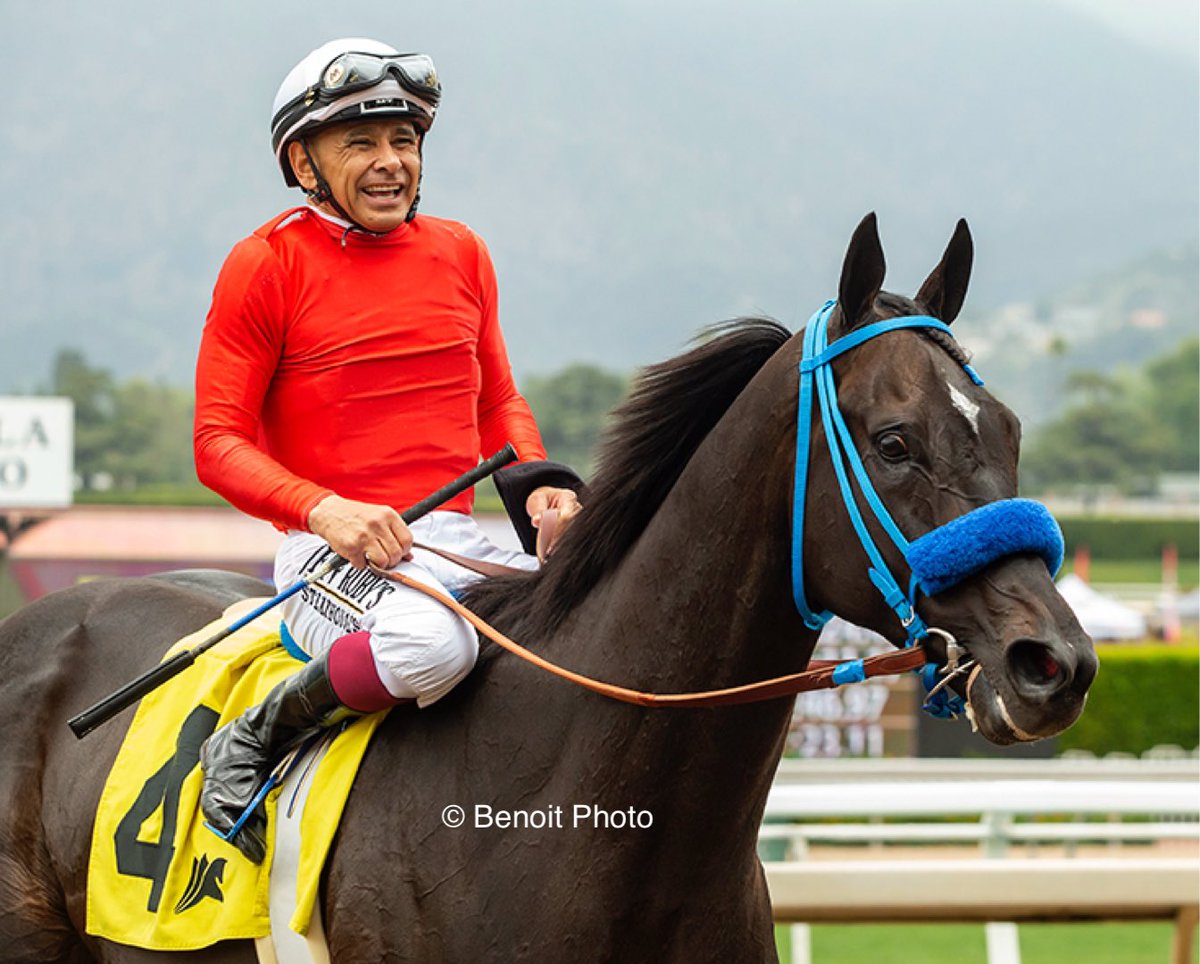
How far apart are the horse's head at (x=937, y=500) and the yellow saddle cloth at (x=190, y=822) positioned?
902mm

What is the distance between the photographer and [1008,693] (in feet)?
6.85

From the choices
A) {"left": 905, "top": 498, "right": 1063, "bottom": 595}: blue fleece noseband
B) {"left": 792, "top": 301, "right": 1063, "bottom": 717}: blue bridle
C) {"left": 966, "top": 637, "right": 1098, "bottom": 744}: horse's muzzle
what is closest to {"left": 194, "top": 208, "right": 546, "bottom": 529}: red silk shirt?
{"left": 792, "top": 301, "right": 1063, "bottom": 717}: blue bridle

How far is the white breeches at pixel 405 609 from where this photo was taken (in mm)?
2596

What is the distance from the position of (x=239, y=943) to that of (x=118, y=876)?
0.34 meters

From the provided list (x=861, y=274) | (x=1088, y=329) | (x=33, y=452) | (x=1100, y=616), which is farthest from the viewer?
(x=1088, y=329)

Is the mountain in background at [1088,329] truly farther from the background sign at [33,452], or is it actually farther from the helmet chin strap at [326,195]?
the helmet chin strap at [326,195]

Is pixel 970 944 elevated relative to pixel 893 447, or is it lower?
lower

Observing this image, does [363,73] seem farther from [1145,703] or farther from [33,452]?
[33,452]

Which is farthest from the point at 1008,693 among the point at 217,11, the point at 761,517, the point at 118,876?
the point at 217,11

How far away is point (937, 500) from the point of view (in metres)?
2.21

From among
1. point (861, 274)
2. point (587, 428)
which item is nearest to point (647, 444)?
point (861, 274)

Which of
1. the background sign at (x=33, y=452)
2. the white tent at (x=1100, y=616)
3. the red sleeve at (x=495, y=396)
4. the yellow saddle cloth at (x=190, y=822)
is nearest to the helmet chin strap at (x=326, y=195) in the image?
the red sleeve at (x=495, y=396)

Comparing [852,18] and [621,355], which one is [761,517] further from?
[852,18]

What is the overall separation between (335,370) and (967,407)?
1.17 meters
